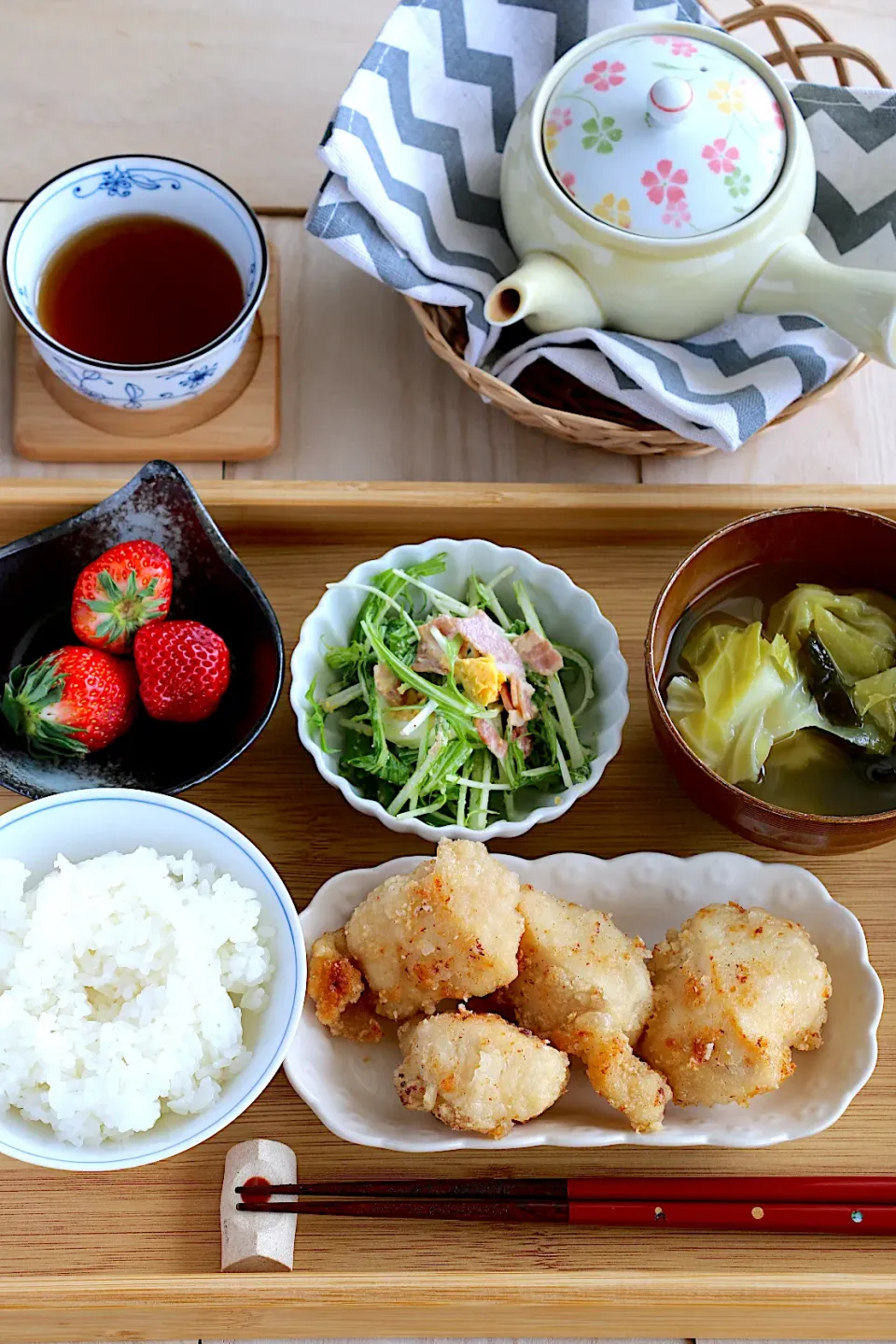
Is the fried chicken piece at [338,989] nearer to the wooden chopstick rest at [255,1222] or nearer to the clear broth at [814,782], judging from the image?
the wooden chopstick rest at [255,1222]

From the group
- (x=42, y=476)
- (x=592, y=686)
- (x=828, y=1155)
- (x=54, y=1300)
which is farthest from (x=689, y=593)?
(x=54, y=1300)

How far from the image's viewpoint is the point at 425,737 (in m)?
1.79

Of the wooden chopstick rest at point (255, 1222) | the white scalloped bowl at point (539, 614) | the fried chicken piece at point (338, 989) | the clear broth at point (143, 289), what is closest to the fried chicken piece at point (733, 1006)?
the white scalloped bowl at point (539, 614)

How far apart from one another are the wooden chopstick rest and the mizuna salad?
489mm

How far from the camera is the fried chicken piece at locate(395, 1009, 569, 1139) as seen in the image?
4.91 feet

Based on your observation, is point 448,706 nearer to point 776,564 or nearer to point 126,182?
point 776,564

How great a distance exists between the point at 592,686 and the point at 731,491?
407mm

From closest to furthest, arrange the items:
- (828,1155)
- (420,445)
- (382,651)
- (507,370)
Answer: (828,1155)
(382,651)
(507,370)
(420,445)

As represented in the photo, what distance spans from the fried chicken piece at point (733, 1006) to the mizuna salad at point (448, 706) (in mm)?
306

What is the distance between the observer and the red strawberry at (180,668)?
5.72 feet

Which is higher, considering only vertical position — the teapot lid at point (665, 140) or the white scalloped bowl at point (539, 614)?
the teapot lid at point (665, 140)

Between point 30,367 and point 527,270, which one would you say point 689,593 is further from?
point 30,367

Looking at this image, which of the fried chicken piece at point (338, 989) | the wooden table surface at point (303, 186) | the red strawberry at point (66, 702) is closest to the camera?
the fried chicken piece at point (338, 989)

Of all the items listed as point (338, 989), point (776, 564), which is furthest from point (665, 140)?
point (338, 989)
